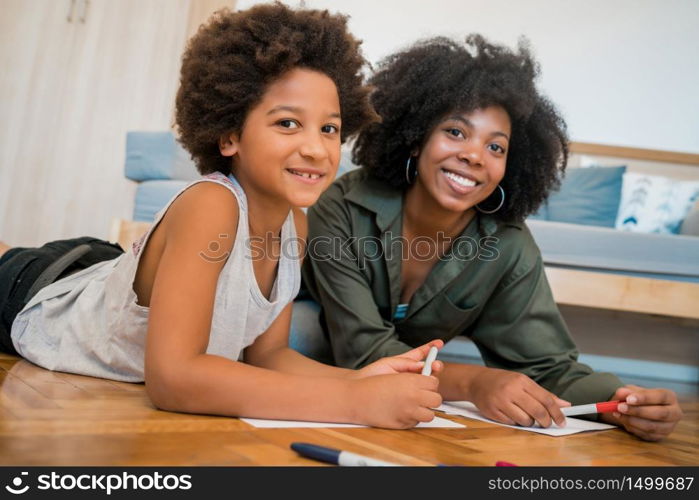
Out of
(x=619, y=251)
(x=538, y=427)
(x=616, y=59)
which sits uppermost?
(x=616, y=59)

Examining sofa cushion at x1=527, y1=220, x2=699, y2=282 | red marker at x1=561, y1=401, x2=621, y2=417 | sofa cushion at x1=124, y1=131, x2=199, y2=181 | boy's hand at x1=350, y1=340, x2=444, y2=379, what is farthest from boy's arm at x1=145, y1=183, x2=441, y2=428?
sofa cushion at x1=124, y1=131, x2=199, y2=181

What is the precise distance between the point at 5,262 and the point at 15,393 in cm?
51

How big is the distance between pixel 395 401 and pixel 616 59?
10.1 ft

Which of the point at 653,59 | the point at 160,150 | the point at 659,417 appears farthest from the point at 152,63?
the point at 659,417

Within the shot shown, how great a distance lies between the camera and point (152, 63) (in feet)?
12.4

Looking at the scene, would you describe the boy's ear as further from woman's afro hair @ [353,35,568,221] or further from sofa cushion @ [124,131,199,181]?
sofa cushion @ [124,131,199,181]

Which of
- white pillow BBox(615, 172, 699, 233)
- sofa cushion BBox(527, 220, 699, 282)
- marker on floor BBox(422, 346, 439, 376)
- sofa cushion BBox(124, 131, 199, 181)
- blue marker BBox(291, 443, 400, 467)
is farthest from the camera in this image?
white pillow BBox(615, 172, 699, 233)

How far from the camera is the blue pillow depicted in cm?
293

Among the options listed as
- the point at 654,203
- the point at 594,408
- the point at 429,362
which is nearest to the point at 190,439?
the point at 429,362

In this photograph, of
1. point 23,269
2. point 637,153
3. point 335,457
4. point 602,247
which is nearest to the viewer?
point 335,457

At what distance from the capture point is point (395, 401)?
823 mm

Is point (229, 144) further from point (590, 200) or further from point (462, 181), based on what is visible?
point (590, 200)

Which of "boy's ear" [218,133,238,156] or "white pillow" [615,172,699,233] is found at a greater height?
"white pillow" [615,172,699,233]

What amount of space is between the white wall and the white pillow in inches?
18.0
